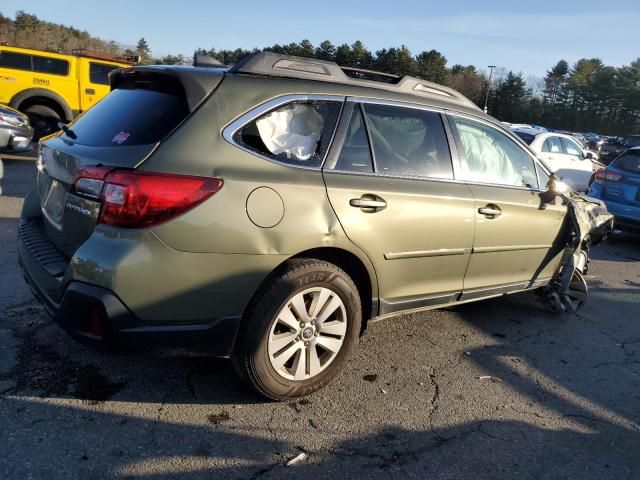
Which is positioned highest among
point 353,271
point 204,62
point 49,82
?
point 204,62

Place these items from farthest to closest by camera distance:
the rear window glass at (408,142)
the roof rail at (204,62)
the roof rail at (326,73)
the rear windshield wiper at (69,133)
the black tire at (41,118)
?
the black tire at (41,118), the rear window glass at (408,142), the roof rail at (204,62), the rear windshield wiper at (69,133), the roof rail at (326,73)

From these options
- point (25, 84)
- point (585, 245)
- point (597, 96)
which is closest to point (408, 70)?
point (597, 96)

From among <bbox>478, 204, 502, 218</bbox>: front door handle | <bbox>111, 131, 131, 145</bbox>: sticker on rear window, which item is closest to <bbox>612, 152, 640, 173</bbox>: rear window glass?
<bbox>478, 204, 502, 218</bbox>: front door handle

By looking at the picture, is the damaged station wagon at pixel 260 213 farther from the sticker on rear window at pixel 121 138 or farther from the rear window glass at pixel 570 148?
the rear window glass at pixel 570 148

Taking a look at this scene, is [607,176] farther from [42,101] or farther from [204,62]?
[42,101]

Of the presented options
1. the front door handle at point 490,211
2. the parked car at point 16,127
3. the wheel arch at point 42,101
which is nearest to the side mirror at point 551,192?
the front door handle at point 490,211

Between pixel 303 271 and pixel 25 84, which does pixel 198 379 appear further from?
pixel 25 84

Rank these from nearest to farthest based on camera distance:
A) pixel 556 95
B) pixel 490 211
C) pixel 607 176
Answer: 1. pixel 490 211
2. pixel 607 176
3. pixel 556 95

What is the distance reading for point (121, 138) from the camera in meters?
2.66

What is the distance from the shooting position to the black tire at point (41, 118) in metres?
13.5

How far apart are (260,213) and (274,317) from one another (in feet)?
1.84

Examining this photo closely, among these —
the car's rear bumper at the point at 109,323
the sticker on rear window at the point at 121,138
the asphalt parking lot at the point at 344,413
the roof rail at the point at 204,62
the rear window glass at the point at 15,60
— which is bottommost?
the asphalt parking lot at the point at 344,413

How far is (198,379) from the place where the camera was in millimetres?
A: 3082

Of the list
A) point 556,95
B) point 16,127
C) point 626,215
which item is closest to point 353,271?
point 626,215
